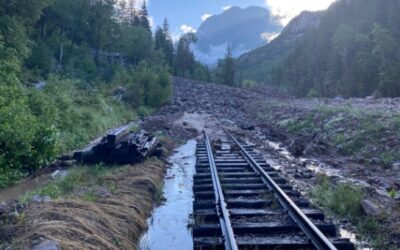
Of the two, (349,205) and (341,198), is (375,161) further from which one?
(349,205)

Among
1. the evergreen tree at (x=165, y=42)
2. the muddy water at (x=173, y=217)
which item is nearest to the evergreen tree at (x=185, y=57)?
the evergreen tree at (x=165, y=42)

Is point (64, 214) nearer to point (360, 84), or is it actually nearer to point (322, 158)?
point (322, 158)

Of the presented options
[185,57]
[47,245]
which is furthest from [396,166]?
[185,57]

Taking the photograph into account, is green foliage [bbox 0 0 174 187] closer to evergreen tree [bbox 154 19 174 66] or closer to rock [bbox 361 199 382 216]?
rock [bbox 361 199 382 216]

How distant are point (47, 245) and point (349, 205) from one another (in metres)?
5.98

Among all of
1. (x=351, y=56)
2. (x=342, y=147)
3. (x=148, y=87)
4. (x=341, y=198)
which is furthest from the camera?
(x=351, y=56)

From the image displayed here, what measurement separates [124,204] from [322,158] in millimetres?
9136

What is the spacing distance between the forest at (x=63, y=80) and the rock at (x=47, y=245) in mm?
6154

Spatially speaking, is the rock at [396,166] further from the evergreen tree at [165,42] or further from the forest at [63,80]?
the evergreen tree at [165,42]

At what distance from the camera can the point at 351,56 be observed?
67.6 m

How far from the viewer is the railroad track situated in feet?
20.6

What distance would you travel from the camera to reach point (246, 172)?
462 inches

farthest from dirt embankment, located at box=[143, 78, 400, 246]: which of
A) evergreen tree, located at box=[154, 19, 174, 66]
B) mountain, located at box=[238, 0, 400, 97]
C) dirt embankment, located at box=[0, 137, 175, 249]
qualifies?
evergreen tree, located at box=[154, 19, 174, 66]

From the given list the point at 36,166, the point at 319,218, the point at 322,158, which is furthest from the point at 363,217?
the point at 36,166
